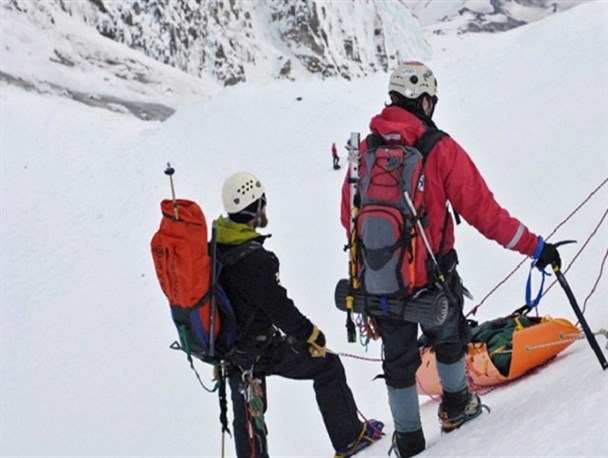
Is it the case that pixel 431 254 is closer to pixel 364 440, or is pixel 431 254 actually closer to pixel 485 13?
pixel 364 440

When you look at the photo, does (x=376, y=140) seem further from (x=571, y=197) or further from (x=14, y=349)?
(x=14, y=349)

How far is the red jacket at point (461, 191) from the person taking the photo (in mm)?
3439

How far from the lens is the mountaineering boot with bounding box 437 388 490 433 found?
13.0 feet

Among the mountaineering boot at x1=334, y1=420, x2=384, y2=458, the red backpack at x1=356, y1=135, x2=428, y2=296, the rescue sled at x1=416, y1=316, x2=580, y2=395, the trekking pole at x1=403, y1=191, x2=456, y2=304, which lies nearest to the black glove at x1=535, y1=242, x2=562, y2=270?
the trekking pole at x1=403, y1=191, x2=456, y2=304

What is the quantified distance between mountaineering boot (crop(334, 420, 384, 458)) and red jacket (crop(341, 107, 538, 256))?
1831mm

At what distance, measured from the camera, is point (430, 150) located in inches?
136

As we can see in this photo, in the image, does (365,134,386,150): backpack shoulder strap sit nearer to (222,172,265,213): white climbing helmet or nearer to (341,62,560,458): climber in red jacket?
(341,62,560,458): climber in red jacket

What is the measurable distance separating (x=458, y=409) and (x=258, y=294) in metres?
1.36

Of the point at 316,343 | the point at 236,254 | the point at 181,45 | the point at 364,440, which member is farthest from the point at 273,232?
the point at 181,45

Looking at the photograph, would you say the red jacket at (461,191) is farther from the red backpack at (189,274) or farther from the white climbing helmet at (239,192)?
the red backpack at (189,274)

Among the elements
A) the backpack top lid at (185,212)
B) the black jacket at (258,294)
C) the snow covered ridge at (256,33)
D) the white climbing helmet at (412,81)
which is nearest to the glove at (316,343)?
the black jacket at (258,294)

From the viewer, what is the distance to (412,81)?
3650 millimetres

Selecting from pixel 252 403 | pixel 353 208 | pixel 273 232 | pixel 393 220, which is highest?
pixel 273 232

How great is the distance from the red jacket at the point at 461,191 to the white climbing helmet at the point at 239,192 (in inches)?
40.1
